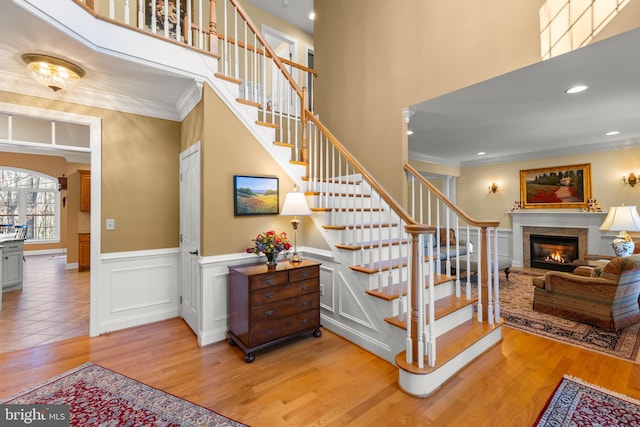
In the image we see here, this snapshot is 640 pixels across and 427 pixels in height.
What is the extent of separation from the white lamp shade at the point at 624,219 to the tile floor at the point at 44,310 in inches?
284

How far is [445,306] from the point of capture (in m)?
2.71

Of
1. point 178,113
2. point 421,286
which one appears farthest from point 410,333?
point 178,113

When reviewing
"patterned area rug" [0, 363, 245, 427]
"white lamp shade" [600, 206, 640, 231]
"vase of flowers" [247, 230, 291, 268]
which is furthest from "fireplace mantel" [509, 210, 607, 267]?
"patterned area rug" [0, 363, 245, 427]

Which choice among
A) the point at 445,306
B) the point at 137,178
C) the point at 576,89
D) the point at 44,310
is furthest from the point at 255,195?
the point at 576,89

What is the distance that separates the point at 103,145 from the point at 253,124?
169cm

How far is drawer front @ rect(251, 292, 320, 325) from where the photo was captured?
8.26 ft

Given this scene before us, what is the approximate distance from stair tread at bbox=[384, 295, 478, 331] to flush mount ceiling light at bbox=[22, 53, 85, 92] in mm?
3469

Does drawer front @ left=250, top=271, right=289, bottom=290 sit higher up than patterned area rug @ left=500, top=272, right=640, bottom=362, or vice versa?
drawer front @ left=250, top=271, right=289, bottom=290

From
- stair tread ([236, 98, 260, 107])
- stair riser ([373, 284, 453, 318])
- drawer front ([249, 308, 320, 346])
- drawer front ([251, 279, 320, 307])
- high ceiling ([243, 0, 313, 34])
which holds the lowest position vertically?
drawer front ([249, 308, 320, 346])

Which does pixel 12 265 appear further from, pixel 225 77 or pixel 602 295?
pixel 602 295

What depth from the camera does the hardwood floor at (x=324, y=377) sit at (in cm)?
186

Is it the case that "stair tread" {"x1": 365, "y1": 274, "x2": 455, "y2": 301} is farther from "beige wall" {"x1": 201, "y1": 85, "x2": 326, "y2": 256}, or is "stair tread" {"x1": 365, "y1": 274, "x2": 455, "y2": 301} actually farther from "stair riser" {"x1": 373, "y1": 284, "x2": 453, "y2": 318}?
"beige wall" {"x1": 201, "y1": 85, "x2": 326, "y2": 256}

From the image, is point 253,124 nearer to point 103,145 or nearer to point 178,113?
point 178,113

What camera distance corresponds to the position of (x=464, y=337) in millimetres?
2523
